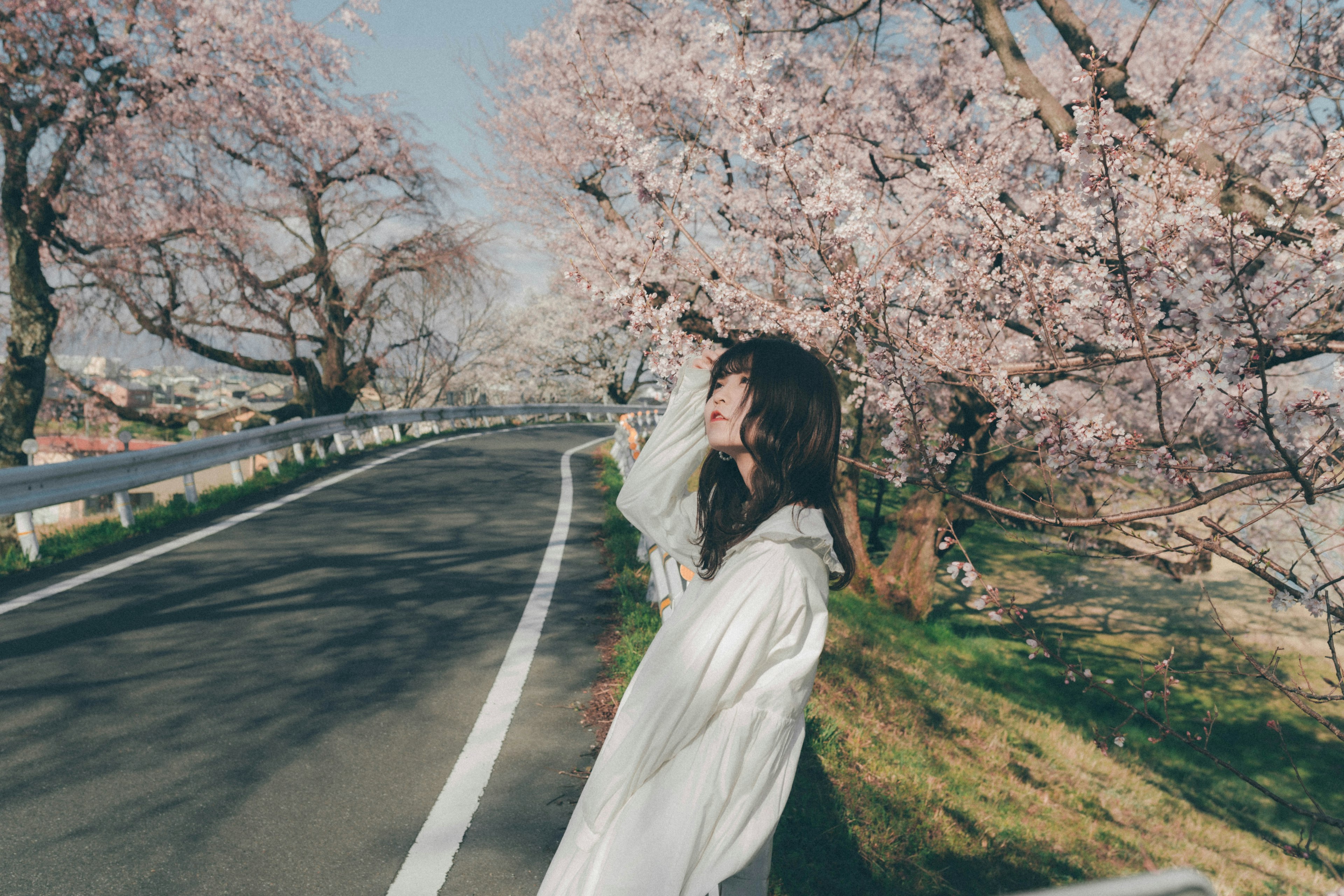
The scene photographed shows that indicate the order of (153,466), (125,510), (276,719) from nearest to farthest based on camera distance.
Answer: (276,719) < (125,510) < (153,466)

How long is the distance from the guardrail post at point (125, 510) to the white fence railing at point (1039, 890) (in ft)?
17.4

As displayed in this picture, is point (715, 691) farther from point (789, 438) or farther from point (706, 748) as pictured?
point (789, 438)

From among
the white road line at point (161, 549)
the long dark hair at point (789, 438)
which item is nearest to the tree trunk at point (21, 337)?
the white road line at point (161, 549)

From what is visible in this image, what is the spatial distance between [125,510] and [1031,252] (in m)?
9.24

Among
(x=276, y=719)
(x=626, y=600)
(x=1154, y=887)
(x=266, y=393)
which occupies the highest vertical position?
(x=266, y=393)

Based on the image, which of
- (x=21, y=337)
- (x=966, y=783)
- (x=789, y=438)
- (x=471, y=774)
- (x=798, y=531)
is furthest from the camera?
(x=21, y=337)

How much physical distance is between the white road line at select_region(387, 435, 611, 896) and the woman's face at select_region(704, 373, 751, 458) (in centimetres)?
197

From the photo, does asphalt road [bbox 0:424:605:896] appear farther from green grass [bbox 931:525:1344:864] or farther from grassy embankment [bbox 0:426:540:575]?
green grass [bbox 931:525:1344:864]

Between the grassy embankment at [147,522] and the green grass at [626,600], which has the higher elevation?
the grassy embankment at [147,522]

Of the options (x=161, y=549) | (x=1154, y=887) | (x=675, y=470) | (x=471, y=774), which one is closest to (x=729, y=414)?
(x=675, y=470)

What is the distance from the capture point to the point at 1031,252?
259 inches

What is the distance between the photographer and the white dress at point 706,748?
148 cm

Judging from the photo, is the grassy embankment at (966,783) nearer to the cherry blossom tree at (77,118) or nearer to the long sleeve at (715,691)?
the long sleeve at (715,691)

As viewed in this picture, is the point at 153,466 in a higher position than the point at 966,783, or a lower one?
higher
